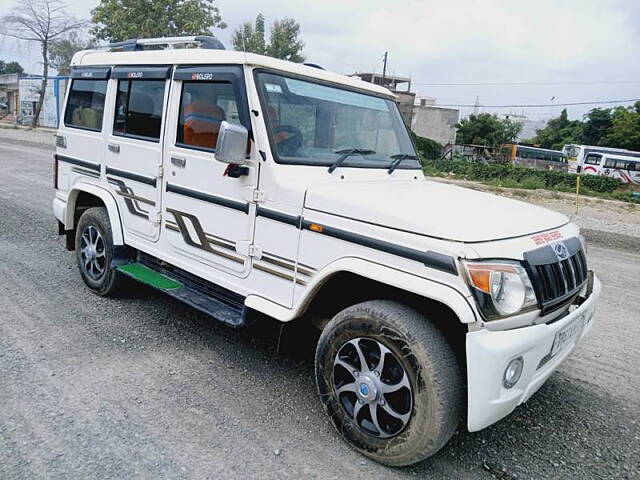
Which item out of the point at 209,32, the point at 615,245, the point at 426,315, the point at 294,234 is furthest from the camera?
the point at 209,32

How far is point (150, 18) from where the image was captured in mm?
29719

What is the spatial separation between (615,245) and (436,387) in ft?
31.1

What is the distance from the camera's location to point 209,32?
1225 inches

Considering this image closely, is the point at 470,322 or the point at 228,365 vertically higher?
the point at 470,322

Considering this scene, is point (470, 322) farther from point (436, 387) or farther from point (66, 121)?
point (66, 121)

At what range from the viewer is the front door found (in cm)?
352

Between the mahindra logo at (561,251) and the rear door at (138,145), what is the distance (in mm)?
2951

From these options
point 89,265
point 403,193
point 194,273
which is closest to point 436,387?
point 403,193

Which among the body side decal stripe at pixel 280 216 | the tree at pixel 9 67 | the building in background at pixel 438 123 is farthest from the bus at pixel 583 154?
the tree at pixel 9 67

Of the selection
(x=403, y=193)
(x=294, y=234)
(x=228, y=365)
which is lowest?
(x=228, y=365)

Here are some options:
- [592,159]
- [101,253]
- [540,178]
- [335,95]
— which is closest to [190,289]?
[101,253]

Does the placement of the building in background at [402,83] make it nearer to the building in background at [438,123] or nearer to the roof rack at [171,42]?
the building in background at [438,123]

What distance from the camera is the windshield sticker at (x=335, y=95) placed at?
12.1 feet

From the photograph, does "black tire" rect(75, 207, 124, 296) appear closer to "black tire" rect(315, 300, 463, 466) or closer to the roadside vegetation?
"black tire" rect(315, 300, 463, 466)
